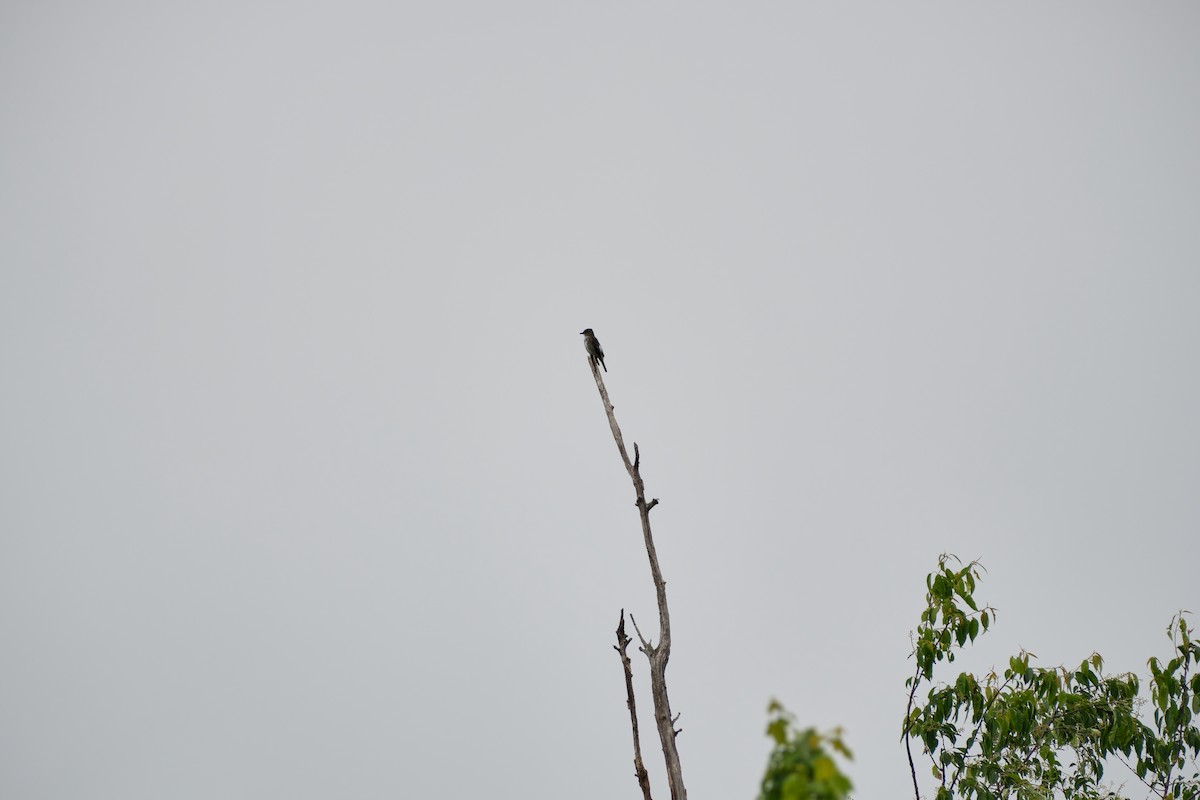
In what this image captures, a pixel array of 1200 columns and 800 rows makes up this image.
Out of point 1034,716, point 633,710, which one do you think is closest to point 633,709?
point 633,710

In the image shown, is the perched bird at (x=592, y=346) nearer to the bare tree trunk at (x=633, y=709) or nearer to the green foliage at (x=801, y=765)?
the bare tree trunk at (x=633, y=709)

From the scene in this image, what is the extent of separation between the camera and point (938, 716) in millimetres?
7051

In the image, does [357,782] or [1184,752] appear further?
[357,782]

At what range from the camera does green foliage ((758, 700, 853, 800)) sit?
2.15 metres

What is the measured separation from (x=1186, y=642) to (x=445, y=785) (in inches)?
5517

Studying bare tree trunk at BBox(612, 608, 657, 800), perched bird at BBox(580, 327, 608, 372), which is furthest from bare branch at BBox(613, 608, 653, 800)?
perched bird at BBox(580, 327, 608, 372)

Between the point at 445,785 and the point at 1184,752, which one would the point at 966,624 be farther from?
the point at 445,785

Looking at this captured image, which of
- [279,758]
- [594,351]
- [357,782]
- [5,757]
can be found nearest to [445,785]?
[357,782]

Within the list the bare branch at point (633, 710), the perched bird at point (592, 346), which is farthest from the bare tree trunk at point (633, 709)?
the perched bird at point (592, 346)

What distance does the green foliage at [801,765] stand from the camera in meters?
2.15

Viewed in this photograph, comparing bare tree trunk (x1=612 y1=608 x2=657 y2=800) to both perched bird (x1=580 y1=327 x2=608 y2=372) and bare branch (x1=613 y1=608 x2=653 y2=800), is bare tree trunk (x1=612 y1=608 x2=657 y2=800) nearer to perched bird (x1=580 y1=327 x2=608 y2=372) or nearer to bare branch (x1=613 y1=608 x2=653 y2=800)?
bare branch (x1=613 y1=608 x2=653 y2=800)

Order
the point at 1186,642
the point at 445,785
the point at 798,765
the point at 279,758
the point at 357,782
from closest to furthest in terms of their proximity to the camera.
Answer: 1. the point at 798,765
2. the point at 1186,642
3. the point at 445,785
4. the point at 357,782
5. the point at 279,758

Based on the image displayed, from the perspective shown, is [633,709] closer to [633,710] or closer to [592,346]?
[633,710]

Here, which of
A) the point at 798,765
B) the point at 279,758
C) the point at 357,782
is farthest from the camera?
the point at 279,758
